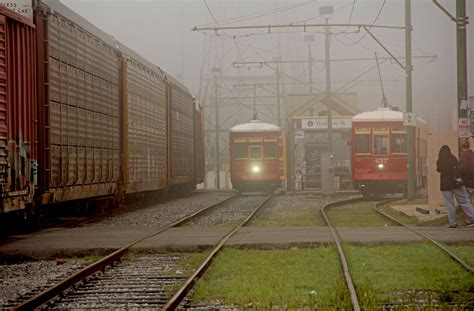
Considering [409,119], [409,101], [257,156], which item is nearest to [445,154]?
[409,119]

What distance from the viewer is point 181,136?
1097 inches

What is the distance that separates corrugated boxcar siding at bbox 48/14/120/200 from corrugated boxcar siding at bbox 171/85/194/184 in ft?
25.2

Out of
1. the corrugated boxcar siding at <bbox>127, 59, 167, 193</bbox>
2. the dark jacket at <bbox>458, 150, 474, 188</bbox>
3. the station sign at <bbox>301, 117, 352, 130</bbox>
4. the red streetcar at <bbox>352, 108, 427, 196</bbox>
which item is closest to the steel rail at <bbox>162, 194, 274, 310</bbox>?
the dark jacket at <bbox>458, 150, 474, 188</bbox>

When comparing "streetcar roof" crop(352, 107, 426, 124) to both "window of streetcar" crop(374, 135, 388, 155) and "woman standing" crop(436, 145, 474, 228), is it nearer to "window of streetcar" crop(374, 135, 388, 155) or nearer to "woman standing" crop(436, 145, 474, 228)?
"window of streetcar" crop(374, 135, 388, 155)

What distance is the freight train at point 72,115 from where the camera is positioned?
11047 mm

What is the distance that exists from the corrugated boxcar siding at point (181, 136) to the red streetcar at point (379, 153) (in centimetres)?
623

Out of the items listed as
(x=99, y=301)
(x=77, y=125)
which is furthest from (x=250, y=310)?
(x=77, y=125)

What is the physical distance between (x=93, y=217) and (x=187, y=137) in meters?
11.9

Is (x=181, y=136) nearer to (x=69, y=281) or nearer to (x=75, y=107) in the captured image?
(x=75, y=107)

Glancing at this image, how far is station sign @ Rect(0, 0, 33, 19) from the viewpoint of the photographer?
12.3 meters

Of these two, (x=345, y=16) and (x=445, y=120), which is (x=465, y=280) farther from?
(x=345, y=16)

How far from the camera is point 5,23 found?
1071 centimetres

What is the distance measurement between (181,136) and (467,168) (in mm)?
14953

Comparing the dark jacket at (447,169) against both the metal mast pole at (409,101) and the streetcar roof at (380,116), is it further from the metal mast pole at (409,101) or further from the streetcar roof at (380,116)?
the streetcar roof at (380,116)
